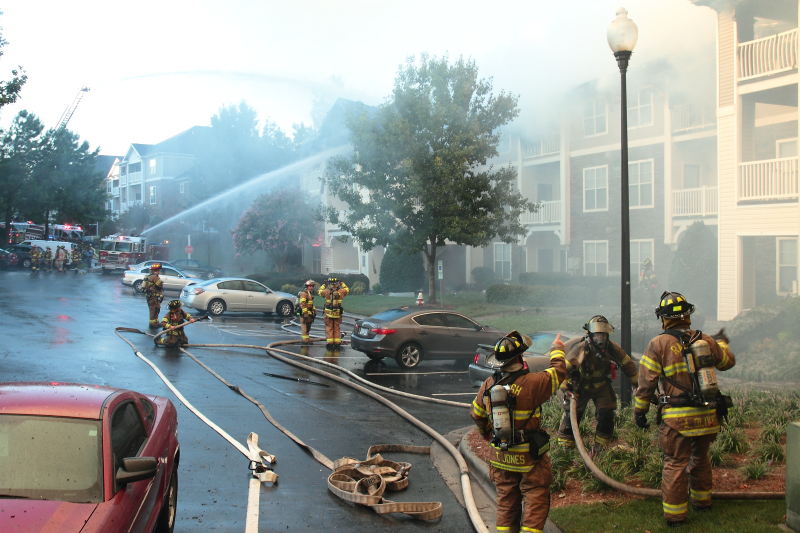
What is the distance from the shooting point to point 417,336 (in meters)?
14.6

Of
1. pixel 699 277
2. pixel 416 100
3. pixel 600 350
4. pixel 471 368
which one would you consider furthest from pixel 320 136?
pixel 600 350

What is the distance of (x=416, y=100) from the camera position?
23.2m

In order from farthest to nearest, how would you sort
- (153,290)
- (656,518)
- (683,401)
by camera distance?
(153,290) → (656,518) → (683,401)

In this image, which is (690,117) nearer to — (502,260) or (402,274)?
(502,260)

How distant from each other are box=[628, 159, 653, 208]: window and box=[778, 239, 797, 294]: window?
547 centimetres

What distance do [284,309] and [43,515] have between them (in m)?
21.7

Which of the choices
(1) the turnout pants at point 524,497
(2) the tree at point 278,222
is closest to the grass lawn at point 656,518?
(1) the turnout pants at point 524,497

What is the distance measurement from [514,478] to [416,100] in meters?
19.8

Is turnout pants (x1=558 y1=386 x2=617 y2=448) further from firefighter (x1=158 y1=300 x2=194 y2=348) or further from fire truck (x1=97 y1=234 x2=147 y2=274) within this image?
fire truck (x1=97 y1=234 x2=147 y2=274)

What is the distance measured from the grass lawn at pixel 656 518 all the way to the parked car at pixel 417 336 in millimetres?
8761

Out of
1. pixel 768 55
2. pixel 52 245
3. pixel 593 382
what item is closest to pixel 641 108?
pixel 768 55

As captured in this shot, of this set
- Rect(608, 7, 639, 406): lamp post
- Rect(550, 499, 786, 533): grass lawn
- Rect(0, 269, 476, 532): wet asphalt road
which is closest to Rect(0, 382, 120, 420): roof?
Rect(0, 269, 476, 532): wet asphalt road

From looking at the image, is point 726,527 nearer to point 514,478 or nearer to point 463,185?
point 514,478

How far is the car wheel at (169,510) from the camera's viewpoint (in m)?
4.86
